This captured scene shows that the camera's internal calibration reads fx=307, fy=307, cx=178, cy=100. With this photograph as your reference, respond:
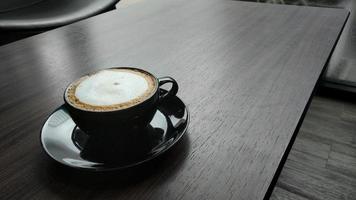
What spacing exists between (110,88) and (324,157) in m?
0.66

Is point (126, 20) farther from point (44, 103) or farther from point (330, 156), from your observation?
point (330, 156)

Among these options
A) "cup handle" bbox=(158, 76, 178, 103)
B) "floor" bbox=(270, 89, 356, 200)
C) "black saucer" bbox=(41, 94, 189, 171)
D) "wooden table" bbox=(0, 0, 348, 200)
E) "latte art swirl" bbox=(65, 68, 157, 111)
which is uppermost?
"latte art swirl" bbox=(65, 68, 157, 111)

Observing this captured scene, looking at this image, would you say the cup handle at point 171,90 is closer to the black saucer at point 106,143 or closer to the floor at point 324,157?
the black saucer at point 106,143

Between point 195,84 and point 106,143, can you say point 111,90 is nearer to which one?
point 106,143

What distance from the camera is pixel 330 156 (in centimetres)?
76

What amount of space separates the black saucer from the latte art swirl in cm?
4

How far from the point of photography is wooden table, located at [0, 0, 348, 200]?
253 mm

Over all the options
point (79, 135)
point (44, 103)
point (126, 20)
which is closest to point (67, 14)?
point (126, 20)

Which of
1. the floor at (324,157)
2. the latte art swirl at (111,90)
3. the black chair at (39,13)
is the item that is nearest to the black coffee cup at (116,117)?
the latte art swirl at (111,90)

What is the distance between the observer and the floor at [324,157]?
663 millimetres

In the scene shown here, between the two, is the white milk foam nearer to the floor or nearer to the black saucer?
the black saucer

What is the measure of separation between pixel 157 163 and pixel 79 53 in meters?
0.32

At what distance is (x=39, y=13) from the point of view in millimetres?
1098

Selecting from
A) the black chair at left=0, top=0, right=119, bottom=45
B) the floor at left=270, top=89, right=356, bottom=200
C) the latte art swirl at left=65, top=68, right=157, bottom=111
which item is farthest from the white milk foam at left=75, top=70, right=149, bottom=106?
the black chair at left=0, top=0, right=119, bottom=45
